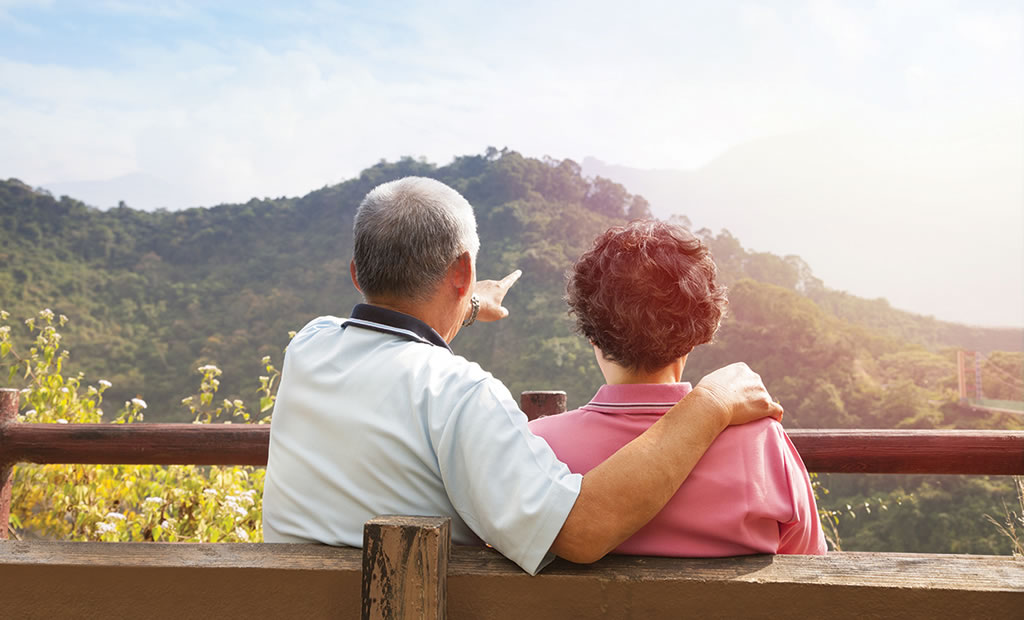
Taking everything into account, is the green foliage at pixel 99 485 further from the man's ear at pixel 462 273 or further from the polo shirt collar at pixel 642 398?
the polo shirt collar at pixel 642 398

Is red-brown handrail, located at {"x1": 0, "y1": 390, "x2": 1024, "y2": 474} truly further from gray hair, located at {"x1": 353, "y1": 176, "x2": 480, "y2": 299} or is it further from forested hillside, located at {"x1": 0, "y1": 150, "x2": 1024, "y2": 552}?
forested hillside, located at {"x1": 0, "y1": 150, "x2": 1024, "y2": 552}

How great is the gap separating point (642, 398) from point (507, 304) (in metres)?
23.1

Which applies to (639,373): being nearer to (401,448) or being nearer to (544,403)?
(401,448)

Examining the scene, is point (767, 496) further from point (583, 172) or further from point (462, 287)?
point (583, 172)

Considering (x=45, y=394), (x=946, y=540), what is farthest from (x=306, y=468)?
(x=946, y=540)

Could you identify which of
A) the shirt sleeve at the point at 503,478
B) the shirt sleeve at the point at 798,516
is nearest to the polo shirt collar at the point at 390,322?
the shirt sleeve at the point at 503,478

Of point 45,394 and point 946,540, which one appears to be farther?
point 946,540

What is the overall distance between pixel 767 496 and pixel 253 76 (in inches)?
1429

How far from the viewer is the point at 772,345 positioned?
19656mm

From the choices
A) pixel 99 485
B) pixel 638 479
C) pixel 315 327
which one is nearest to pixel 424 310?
pixel 315 327

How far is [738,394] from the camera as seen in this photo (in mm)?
1021

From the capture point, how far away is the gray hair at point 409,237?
1.20 meters

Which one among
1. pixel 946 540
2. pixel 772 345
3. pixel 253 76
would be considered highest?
pixel 253 76

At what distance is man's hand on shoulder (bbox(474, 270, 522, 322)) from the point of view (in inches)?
58.8
